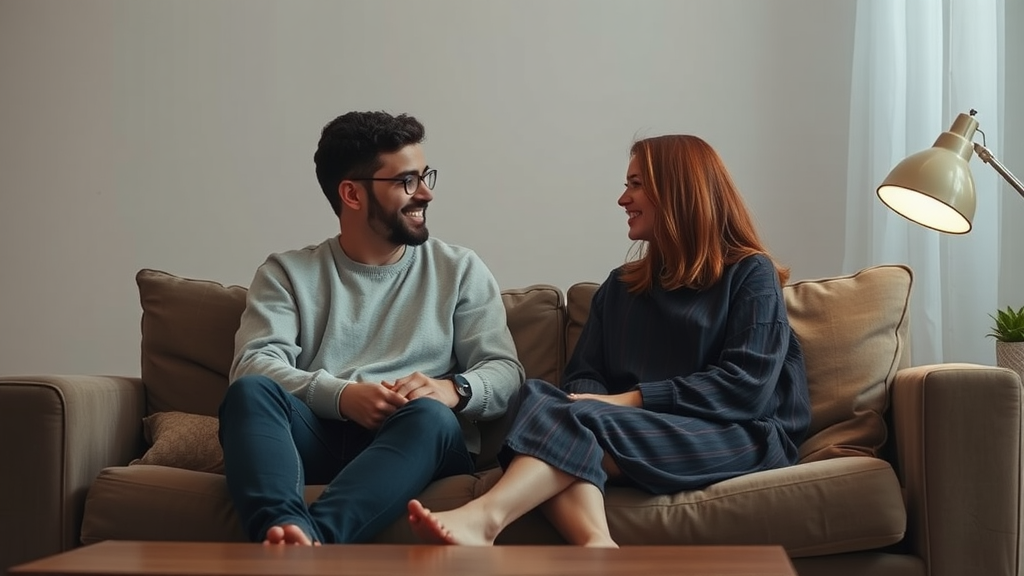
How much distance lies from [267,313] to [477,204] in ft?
3.26

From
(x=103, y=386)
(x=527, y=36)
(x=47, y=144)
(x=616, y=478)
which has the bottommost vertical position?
(x=616, y=478)

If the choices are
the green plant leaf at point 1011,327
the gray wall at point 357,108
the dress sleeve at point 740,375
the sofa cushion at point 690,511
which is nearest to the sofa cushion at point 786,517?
the sofa cushion at point 690,511

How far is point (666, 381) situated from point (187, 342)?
1073 mm

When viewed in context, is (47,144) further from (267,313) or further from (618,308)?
(618,308)

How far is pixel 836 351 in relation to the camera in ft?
7.64

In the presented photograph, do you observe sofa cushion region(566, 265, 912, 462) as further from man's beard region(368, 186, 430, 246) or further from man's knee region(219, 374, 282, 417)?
man's knee region(219, 374, 282, 417)

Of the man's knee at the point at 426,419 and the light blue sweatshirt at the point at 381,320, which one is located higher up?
the light blue sweatshirt at the point at 381,320

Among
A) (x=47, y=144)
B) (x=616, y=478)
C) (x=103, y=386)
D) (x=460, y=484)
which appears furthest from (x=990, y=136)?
(x=47, y=144)

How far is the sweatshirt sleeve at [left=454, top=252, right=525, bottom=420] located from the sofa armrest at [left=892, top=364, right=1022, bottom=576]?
804 mm

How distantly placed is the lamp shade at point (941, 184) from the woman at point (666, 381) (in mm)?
304

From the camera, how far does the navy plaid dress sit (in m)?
1.98

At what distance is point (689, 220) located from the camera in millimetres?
2346

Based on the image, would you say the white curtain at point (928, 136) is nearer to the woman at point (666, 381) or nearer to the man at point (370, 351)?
the woman at point (666, 381)

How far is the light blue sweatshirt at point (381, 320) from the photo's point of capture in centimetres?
234
